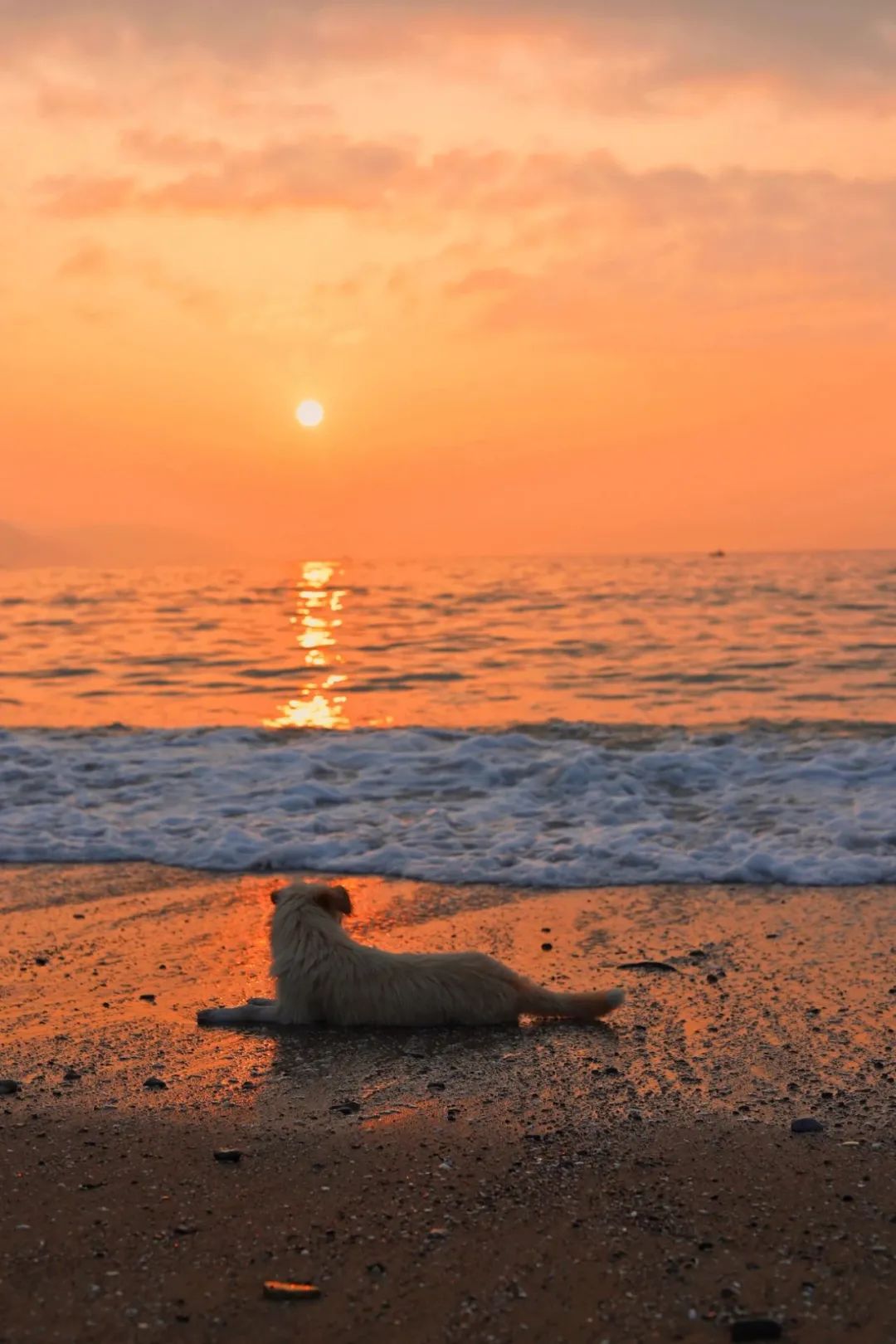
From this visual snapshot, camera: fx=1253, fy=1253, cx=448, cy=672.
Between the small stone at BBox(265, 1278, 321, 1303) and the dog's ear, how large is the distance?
2841 millimetres

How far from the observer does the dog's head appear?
6.25 metres

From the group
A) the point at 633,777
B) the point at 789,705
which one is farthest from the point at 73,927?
the point at 789,705

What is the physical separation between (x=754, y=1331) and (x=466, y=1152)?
135 cm

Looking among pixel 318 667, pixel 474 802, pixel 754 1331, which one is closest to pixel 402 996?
pixel 754 1331

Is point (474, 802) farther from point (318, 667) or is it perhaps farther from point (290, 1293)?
point (318, 667)

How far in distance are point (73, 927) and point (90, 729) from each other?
28.3 ft

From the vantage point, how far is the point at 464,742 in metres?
14.3

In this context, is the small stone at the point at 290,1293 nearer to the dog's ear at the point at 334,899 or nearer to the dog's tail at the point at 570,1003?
the dog's tail at the point at 570,1003

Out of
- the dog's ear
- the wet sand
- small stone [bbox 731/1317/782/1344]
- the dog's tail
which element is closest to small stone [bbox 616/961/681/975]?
the wet sand

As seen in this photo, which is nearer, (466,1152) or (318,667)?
(466,1152)

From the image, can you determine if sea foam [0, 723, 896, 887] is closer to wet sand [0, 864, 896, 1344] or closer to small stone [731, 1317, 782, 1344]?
wet sand [0, 864, 896, 1344]

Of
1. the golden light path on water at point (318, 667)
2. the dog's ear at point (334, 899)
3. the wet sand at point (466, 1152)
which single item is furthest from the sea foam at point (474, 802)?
the dog's ear at point (334, 899)

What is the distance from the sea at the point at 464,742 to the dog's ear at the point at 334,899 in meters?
2.51

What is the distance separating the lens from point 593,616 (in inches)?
1247
